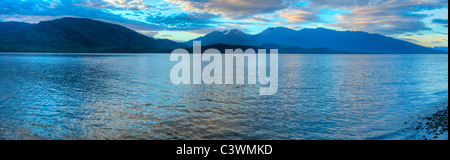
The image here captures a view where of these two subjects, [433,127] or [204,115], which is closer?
[433,127]

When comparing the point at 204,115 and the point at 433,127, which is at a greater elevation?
the point at 204,115

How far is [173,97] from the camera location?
27.2 meters

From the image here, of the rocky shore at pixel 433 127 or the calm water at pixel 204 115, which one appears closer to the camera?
the rocky shore at pixel 433 127

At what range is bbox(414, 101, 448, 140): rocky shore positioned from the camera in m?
14.7

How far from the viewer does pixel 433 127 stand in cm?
1648

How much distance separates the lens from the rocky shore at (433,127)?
48.4ft

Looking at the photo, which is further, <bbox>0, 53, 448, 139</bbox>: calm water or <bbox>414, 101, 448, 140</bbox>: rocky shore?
<bbox>0, 53, 448, 139</bbox>: calm water
